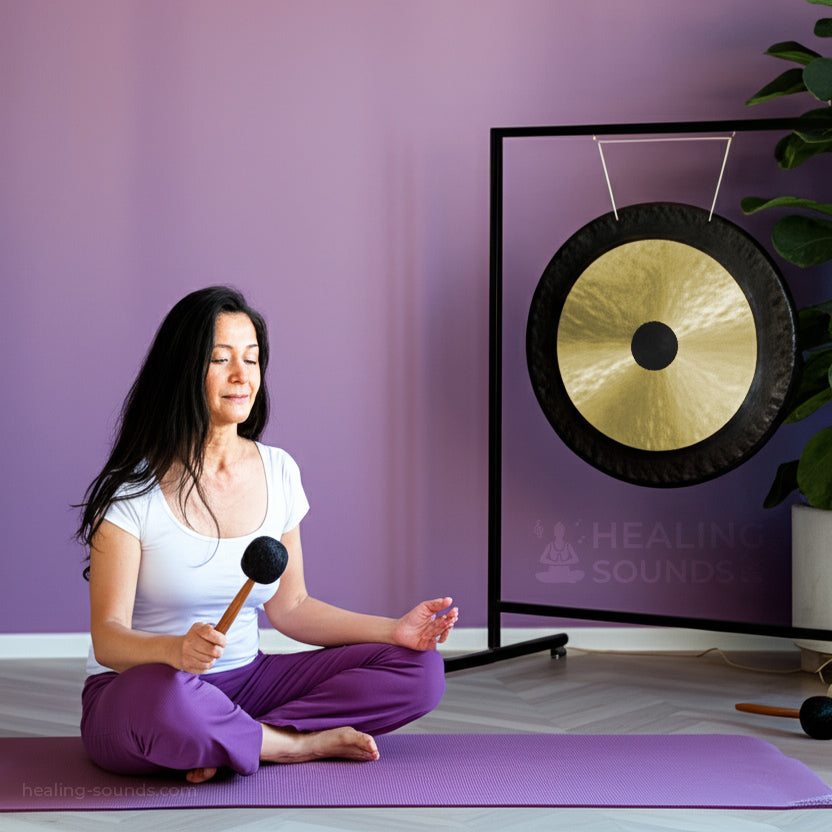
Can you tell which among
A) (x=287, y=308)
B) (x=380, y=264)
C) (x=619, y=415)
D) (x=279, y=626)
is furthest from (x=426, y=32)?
(x=279, y=626)

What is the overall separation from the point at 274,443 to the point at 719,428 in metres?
1.05

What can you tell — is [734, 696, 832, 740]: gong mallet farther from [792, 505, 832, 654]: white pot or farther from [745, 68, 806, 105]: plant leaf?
[745, 68, 806, 105]: plant leaf

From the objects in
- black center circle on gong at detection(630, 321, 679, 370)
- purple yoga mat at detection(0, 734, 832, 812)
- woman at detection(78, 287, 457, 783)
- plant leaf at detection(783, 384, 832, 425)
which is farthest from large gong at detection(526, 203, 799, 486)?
woman at detection(78, 287, 457, 783)

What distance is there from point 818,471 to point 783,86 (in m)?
0.86

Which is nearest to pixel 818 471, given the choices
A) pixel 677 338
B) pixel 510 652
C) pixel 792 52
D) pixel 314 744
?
pixel 677 338

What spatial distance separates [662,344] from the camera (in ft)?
7.85

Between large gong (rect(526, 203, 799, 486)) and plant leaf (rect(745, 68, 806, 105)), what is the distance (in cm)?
36

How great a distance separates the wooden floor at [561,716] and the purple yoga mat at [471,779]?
0.03 metres

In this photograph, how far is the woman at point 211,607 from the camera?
1572 mm

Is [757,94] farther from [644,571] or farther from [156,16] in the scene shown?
[156,16]

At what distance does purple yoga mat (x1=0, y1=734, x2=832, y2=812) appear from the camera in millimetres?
1570

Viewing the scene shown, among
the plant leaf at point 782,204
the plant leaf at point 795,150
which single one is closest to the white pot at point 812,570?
the plant leaf at point 782,204
